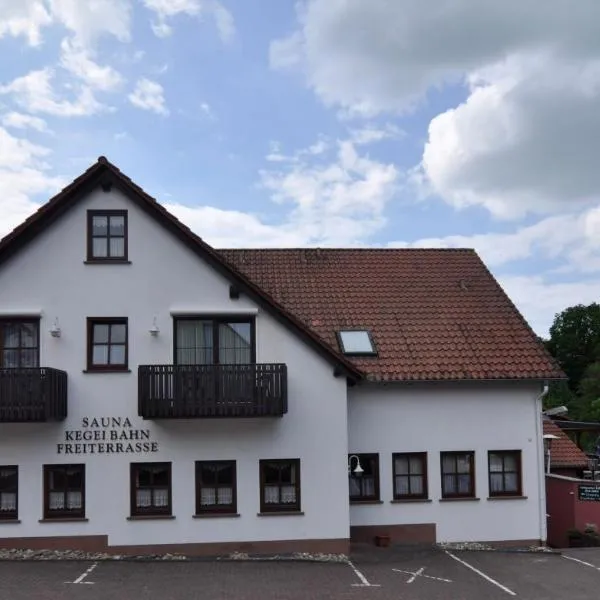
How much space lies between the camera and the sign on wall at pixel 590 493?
19953 millimetres

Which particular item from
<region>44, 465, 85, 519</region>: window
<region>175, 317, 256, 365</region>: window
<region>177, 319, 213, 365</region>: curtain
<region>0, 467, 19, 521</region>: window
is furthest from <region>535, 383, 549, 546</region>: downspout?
<region>0, 467, 19, 521</region>: window

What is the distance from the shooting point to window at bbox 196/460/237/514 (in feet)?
54.5

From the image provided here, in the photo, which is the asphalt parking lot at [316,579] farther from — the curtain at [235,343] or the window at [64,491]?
the curtain at [235,343]

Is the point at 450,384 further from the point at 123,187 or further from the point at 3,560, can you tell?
the point at 3,560

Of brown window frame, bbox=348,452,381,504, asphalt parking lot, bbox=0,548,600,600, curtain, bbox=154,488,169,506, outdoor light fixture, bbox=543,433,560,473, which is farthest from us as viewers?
outdoor light fixture, bbox=543,433,560,473

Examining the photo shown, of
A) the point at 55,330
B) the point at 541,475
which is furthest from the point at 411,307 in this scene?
the point at 55,330

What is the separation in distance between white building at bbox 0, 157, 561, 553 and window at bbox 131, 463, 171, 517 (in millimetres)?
26

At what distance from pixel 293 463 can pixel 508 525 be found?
5959mm

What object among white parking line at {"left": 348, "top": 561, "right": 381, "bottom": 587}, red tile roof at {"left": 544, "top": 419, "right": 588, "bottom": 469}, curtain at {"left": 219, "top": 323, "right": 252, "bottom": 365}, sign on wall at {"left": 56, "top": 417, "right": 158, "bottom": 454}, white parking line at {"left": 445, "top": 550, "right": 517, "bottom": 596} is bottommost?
white parking line at {"left": 445, "top": 550, "right": 517, "bottom": 596}

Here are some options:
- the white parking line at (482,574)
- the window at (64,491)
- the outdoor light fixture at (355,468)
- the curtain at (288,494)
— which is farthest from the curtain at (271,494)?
the white parking line at (482,574)

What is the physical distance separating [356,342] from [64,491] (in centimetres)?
796

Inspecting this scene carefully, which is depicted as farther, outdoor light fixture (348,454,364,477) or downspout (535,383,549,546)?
downspout (535,383,549,546)

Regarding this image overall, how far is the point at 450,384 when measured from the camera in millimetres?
18422

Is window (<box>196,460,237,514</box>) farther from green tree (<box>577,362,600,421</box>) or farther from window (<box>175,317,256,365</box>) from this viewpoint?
green tree (<box>577,362,600,421</box>)
